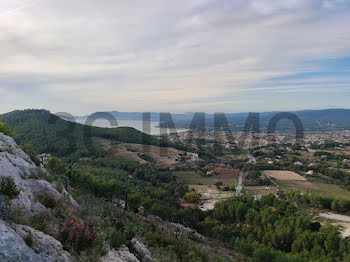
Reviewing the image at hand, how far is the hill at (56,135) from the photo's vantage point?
4338 cm

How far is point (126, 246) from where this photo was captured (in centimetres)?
598

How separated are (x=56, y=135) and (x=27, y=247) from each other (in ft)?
172

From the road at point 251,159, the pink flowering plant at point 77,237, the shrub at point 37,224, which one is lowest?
the road at point 251,159

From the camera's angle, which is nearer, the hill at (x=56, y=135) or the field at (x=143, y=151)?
the hill at (x=56, y=135)

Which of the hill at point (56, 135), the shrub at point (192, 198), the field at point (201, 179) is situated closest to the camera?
the shrub at point (192, 198)

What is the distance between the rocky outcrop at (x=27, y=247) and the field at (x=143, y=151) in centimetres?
4858

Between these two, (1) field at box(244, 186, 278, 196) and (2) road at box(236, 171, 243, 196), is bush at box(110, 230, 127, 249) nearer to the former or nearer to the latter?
(2) road at box(236, 171, 243, 196)

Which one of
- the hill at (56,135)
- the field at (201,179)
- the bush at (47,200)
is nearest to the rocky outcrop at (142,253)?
the bush at (47,200)

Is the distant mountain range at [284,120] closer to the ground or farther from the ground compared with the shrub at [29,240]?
farther from the ground

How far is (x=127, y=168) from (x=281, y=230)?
97.5 feet

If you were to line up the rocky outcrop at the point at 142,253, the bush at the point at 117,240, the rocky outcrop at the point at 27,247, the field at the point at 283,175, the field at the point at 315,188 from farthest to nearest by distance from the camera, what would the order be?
the field at the point at 283,175, the field at the point at 315,188, the rocky outcrop at the point at 142,253, the bush at the point at 117,240, the rocky outcrop at the point at 27,247

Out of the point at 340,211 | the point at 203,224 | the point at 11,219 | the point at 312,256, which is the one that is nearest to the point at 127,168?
the point at 203,224

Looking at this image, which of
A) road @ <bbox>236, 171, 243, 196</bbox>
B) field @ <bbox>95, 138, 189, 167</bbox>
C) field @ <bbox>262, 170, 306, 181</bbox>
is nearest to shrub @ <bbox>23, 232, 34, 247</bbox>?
road @ <bbox>236, 171, 243, 196</bbox>

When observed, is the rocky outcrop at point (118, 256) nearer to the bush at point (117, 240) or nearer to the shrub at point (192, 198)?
the bush at point (117, 240)
